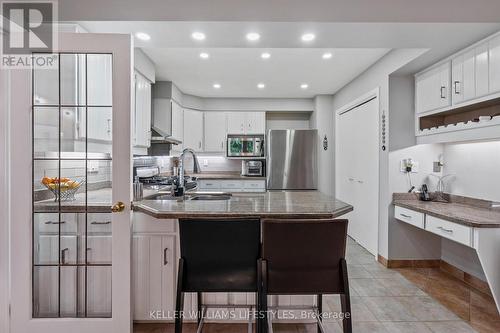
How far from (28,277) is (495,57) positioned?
3780 millimetres

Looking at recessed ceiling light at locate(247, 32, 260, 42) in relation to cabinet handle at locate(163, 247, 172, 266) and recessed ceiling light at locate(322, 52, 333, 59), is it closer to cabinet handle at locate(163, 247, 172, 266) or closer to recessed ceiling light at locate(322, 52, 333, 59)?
recessed ceiling light at locate(322, 52, 333, 59)

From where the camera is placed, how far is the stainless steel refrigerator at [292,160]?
A: 509cm

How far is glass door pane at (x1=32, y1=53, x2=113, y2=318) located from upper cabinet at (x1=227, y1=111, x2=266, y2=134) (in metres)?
3.46

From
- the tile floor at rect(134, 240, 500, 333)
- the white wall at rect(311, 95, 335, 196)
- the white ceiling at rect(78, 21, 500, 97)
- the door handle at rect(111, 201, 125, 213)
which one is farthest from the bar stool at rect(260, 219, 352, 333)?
the white wall at rect(311, 95, 335, 196)

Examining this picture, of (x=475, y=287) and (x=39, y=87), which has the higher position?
(x=39, y=87)

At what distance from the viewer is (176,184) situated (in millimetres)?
2533

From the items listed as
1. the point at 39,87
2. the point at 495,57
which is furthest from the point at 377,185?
the point at 39,87

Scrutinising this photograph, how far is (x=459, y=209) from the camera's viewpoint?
265 centimetres

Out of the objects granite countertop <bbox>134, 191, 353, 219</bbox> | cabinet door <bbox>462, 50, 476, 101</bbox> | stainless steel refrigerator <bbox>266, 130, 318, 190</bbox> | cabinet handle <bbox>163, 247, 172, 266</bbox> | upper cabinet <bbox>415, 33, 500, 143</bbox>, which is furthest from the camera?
stainless steel refrigerator <bbox>266, 130, 318, 190</bbox>

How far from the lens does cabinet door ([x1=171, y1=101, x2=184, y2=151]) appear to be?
4.45 meters

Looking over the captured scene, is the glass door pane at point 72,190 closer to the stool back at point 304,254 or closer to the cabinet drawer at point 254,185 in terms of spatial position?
the stool back at point 304,254

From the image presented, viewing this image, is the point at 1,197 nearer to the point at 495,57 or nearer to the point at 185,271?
the point at 185,271

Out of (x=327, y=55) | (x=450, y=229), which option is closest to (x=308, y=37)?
(x=327, y=55)

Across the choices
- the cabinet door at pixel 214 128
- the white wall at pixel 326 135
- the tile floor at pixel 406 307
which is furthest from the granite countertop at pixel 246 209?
the cabinet door at pixel 214 128
